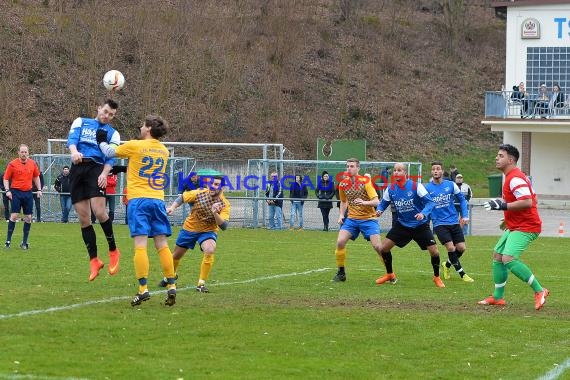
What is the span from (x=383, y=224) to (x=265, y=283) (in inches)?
593

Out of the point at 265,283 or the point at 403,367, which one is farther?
the point at 265,283

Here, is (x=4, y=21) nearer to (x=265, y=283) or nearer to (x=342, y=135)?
(x=342, y=135)

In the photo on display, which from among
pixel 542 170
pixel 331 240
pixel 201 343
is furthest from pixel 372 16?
pixel 201 343

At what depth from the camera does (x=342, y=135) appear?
50875mm

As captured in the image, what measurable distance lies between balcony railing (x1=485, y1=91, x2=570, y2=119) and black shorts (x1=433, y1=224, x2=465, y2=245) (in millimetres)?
27093

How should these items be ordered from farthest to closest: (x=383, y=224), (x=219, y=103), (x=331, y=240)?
(x=219, y=103) → (x=383, y=224) → (x=331, y=240)

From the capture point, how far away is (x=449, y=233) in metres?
16.3

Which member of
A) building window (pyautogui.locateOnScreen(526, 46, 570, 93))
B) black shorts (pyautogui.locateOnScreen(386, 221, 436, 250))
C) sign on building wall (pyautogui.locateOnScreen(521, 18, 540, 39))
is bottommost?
black shorts (pyautogui.locateOnScreen(386, 221, 436, 250))

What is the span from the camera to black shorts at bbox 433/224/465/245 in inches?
637

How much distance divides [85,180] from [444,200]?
6408 millimetres

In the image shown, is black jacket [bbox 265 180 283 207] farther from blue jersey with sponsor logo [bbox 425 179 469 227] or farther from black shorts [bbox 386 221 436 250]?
black shorts [bbox 386 221 436 250]

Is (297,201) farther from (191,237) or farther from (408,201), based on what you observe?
(191,237)

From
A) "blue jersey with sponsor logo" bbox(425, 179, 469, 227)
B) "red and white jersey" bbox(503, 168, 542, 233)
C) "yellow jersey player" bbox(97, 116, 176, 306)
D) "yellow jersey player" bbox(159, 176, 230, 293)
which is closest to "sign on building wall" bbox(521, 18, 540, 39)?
"blue jersey with sponsor logo" bbox(425, 179, 469, 227)

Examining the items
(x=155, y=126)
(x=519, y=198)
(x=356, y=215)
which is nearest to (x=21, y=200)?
(x=356, y=215)
